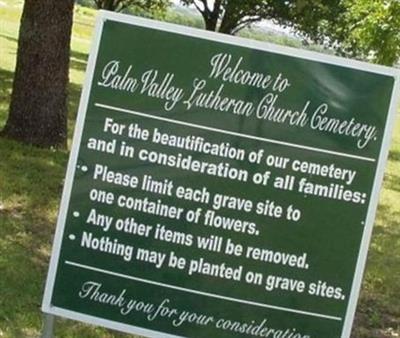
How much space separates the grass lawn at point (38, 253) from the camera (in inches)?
207

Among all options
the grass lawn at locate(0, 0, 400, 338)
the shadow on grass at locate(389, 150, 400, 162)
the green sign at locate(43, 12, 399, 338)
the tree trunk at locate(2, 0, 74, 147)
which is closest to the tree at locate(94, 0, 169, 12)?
the shadow on grass at locate(389, 150, 400, 162)

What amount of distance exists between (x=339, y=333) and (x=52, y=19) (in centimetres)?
682

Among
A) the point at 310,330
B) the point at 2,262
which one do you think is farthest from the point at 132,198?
the point at 2,262

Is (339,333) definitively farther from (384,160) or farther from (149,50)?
(149,50)

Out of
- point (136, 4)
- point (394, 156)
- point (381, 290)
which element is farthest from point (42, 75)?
point (136, 4)

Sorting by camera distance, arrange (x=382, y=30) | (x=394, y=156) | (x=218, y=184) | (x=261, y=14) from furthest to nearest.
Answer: (x=261, y=14), (x=394, y=156), (x=382, y=30), (x=218, y=184)

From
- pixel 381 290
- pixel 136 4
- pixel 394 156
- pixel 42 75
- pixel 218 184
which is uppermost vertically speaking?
pixel 218 184

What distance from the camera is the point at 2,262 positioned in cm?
608

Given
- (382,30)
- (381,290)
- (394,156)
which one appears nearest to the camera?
(381,290)

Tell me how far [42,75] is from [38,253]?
12.6ft

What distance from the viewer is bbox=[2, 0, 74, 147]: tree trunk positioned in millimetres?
9680

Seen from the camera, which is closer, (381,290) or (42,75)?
(381,290)

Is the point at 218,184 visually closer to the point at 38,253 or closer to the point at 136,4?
the point at 38,253

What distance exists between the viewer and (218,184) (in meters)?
3.50
